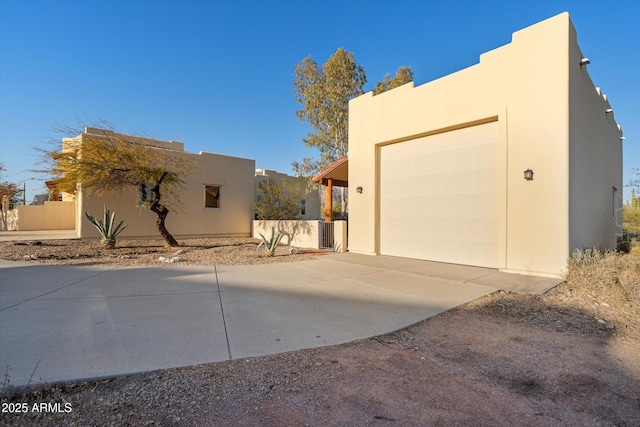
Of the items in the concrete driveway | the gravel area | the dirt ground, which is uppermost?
the gravel area

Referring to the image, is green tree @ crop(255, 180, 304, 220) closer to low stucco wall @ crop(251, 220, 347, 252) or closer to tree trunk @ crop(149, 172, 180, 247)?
low stucco wall @ crop(251, 220, 347, 252)

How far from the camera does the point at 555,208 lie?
710 centimetres

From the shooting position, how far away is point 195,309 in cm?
489

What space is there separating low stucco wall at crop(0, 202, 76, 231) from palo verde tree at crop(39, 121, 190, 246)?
31.3 ft

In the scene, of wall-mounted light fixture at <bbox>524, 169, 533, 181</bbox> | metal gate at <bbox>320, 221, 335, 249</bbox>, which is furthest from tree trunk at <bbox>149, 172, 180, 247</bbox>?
wall-mounted light fixture at <bbox>524, 169, 533, 181</bbox>

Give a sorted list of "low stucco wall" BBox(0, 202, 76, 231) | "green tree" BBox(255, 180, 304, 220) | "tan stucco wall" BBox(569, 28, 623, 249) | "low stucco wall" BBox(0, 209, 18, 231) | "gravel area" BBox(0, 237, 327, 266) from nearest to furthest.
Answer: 1. "tan stucco wall" BBox(569, 28, 623, 249)
2. "gravel area" BBox(0, 237, 327, 266)
3. "green tree" BBox(255, 180, 304, 220)
4. "low stucco wall" BBox(0, 202, 76, 231)
5. "low stucco wall" BBox(0, 209, 18, 231)

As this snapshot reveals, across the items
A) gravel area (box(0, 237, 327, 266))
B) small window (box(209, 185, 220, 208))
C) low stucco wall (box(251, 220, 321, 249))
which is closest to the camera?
gravel area (box(0, 237, 327, 266))

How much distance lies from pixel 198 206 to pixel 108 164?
18.3 feet

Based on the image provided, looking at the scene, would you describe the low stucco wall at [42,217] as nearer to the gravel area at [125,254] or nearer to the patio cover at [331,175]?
the gravel area at [125,254]

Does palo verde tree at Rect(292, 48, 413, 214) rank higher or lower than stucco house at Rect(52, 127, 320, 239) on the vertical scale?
higher

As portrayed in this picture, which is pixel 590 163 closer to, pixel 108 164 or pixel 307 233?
pixel 307 233

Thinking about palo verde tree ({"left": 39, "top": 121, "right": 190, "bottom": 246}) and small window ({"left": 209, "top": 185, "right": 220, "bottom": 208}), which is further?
small window ({"left": 209, "top": 185, "right": 220, "bottom": 208})

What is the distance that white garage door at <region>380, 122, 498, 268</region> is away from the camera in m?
8.42

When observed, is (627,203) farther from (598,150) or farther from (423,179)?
(423,179)
